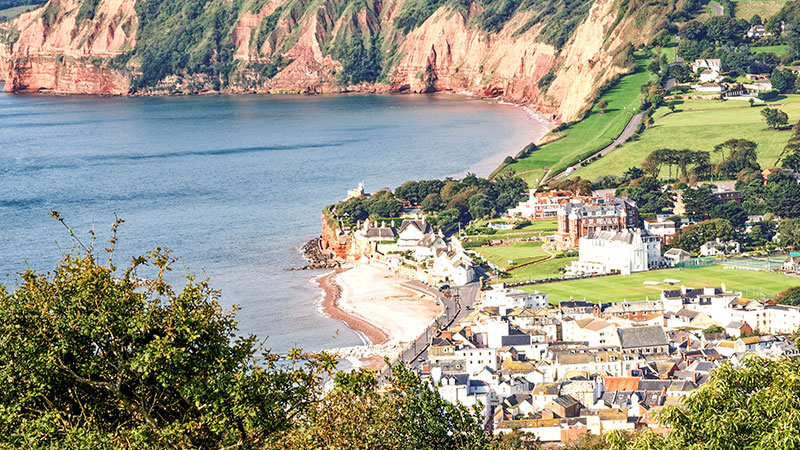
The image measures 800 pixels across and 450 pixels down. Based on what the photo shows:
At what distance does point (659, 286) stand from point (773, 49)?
2878 inches

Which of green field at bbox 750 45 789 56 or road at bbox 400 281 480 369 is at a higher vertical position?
green field at bbox 750 45 789 56

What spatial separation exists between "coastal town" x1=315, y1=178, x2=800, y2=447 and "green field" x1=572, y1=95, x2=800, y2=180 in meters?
8.33

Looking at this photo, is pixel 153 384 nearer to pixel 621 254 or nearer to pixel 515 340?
pixel 515 340

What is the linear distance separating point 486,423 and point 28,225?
5766cm

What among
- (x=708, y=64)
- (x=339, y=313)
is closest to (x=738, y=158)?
(x=708, y=64)

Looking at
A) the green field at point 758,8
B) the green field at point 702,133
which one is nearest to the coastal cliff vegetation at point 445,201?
the green field at point 702,133

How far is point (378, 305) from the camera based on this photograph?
65375 millimetres

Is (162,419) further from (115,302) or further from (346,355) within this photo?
(346,355)

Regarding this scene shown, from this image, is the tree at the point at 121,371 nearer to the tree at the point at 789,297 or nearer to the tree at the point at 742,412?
the tree at the point at 742,412

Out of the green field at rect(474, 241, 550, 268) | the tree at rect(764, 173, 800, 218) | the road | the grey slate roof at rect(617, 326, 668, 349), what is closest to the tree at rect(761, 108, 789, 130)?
the tree at rect(764, 173, 800, 218)

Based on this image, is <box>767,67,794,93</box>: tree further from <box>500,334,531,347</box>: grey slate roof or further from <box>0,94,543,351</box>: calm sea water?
<box>500,334,531,347</box>: grey slate roof

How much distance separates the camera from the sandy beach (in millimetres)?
58812

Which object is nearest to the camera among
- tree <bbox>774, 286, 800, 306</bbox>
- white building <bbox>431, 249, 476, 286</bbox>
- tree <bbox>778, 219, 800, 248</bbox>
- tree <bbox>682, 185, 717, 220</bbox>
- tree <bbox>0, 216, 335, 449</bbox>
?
tree <bbox>0, 216, 335, 449</bbox>

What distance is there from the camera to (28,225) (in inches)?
3575
